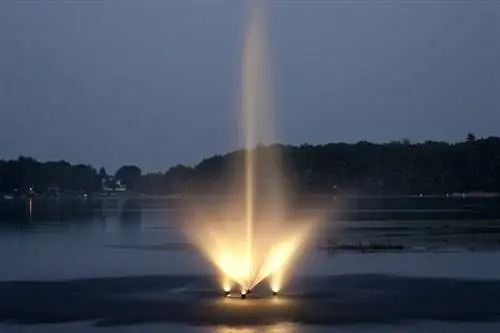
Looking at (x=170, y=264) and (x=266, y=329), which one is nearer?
(x=266, y=329)

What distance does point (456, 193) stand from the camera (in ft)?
620

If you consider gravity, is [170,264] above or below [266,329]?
above

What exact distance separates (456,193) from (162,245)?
14318 centimetres

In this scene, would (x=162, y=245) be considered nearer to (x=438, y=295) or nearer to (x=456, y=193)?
→ (x=438, y=295)

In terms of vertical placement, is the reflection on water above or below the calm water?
below

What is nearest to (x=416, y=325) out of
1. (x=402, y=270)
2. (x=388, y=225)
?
(x=402, y=270)

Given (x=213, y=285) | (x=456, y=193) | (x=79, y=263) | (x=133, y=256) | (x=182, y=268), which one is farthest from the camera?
(x=456, y=193)

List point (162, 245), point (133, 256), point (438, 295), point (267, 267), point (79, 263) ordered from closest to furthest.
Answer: point (438, 295)
point (267, 267)
point (79, 263)
point (133, 256)
point (162, 245)

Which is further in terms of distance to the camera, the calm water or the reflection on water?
the calm water

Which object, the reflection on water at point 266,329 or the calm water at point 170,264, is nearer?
the reflection on water at point 266,329

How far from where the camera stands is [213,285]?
110 feet

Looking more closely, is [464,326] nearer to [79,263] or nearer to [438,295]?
[438,295]

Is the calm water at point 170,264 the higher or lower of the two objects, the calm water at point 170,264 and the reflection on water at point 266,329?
the higher

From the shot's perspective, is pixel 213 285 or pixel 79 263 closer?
pixel 213 285
